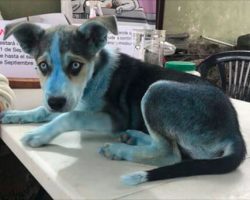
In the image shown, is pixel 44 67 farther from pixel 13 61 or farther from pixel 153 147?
pixel 13 61

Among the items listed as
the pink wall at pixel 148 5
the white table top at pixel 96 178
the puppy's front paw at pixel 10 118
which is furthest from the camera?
→ the pink wall at pixel 148 5

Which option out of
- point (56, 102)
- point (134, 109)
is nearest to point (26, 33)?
point (56, 102)

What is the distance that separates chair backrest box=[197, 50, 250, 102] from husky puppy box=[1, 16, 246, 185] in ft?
2.99

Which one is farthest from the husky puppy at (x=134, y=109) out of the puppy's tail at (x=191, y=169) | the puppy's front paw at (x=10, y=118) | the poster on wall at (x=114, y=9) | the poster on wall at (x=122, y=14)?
the poster on wall at (x=114, y=9)

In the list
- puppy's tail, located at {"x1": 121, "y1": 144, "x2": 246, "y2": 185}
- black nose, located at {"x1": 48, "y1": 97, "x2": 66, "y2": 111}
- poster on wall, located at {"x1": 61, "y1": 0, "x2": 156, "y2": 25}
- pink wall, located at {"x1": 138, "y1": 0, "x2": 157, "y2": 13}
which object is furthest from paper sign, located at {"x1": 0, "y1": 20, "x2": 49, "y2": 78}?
pink wall, located at {"x1": 138, "y1": 0, "x2": 157, "y2": 13}

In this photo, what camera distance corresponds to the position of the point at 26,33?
0.98 metres

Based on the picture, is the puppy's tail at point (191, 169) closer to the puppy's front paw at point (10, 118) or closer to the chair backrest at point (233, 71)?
the puppy's front paw at point (10, 118)

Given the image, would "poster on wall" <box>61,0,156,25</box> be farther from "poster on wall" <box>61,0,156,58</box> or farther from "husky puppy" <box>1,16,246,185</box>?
"husky puppy" <box>1,16,246,185</box>

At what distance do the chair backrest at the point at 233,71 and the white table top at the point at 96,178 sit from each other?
1.01 m

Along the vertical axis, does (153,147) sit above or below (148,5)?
below

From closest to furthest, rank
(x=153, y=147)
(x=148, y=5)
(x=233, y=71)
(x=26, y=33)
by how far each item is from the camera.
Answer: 1. (x=153, y=147)
2. (x=26, y=33)
3. (x=233, y=71)
4. (x=148, y=5)

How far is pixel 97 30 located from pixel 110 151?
1.03 ft

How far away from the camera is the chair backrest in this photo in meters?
1.87

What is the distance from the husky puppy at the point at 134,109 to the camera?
2.81 ft
